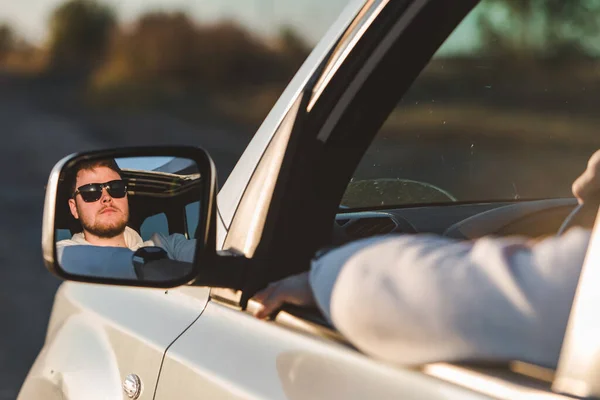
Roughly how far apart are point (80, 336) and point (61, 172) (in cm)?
60

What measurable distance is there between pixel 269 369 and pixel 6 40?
Answer: 28.4 m

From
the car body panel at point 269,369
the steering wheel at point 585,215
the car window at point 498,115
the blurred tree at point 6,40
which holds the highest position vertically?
the blurred tree at point 6,40

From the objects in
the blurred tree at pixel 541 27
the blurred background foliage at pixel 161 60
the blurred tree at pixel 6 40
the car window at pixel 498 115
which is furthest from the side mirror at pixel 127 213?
the blurred tree at pixel 6 40

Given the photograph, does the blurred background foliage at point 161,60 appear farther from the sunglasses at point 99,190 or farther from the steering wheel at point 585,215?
Answer: the steering wheel at point 585,215

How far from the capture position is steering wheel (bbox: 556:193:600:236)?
133 centimetres

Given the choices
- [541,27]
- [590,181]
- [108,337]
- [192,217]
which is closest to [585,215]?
[590,181]

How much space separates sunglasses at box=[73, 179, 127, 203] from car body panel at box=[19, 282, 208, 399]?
0.24 meters

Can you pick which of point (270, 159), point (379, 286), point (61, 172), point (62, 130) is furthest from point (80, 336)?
point (62, 130)

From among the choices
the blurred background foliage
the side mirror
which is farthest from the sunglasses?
the blurred background foliage

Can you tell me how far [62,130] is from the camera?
71.4 feet

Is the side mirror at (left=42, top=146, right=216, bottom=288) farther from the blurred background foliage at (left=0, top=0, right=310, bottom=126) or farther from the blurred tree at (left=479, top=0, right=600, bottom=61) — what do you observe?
the blurred background foliage at (left=0, top=0, right=310, bottom=126)

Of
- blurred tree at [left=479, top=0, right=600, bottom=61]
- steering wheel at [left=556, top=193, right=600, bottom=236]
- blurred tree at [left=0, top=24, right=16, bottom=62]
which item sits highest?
blurred tree at [left=0, top=24, right=16, bottom=62]

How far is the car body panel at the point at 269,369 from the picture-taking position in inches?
49.4

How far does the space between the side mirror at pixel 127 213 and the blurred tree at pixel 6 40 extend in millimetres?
27641
